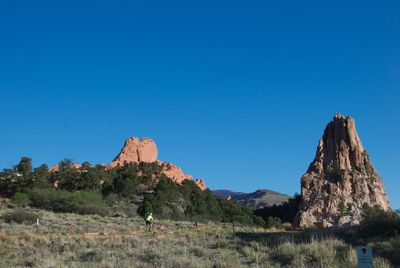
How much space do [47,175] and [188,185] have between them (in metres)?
27.6

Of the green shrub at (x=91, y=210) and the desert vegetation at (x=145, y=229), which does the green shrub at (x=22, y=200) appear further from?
the green shrub at (x=91, y=210)

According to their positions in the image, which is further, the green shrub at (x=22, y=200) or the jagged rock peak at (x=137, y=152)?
the jagged rock peak at (x=137, y=152)

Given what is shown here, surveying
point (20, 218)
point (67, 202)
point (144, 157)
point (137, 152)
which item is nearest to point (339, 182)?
point (67, 202)

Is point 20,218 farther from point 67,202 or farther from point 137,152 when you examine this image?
point 137,152

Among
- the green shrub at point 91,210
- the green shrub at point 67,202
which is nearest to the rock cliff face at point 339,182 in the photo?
the green shrub at point 91,210

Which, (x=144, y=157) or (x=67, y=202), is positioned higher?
(x=144, y=157)

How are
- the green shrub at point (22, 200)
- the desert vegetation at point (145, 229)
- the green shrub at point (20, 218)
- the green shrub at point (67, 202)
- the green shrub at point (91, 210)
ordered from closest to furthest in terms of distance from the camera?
the desert vegetation at point (145, 229) < the green shrub at point (20, 218) < the green shrub at point (91, 210) < the green shrub at point (67, 202) < the green shrub at point (22, 200)

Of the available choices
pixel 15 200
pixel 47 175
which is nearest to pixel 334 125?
pixel 47 175

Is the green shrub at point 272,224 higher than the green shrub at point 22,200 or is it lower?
lower

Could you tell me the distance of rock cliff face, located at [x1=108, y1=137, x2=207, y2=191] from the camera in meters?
121

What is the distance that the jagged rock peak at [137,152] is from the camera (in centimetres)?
12669

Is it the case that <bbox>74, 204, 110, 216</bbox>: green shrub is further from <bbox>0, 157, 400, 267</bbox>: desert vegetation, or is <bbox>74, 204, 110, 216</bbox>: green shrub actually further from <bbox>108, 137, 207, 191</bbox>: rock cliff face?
<bbox>108, 137, 207, 191</bbox>: rock cliff face

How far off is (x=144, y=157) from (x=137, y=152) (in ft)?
10.2

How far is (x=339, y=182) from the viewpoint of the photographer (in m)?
92.0
